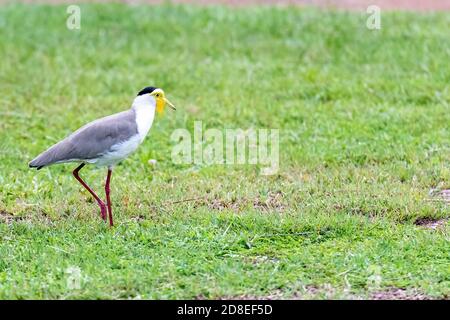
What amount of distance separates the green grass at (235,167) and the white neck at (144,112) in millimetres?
705

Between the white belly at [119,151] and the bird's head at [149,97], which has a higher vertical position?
the bird's head at [149,97]

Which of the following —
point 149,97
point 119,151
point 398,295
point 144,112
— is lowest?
point 398,295

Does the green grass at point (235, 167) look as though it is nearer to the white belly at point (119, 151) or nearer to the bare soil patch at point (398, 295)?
the bare soil patch at point (398, 295)

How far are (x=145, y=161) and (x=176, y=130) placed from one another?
862 mm

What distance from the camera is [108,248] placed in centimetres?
652

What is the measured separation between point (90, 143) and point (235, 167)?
1892 millimetres

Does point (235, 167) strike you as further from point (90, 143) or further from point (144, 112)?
point (90, 143)

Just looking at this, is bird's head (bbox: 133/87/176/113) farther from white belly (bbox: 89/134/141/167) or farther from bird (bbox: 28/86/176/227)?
white belly (bbox: 89/134/141/167)

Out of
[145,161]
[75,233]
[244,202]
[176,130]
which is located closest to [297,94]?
[176,130]

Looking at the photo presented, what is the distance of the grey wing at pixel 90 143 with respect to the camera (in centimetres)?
696

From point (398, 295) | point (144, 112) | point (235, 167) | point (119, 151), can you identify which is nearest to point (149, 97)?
point (144, 112)

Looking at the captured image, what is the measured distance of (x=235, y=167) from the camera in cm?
848

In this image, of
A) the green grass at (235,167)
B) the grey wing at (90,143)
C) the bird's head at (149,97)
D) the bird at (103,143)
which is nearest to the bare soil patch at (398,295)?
the green grass at (235,167)
